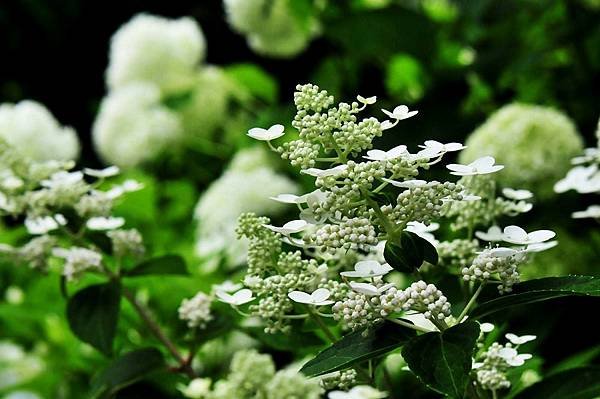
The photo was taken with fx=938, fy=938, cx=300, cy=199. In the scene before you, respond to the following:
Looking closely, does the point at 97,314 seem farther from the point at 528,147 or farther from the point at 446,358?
the point at 528,147

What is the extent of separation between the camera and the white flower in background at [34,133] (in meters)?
1.70

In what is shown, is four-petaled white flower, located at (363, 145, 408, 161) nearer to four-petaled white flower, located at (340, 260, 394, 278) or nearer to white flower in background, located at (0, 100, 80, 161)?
four-petaled white flower, located at (340, 260, 394, 278)

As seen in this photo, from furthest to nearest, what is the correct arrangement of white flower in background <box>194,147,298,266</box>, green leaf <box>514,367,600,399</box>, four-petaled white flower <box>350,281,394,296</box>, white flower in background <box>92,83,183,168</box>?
white flower in background <box>92,83,183,168</box> → white flower in background <box>194,147,298,266</box> → green leaf <box>514,367,600,399</box> → four-petaled white flower <box>350,281,394,296</box>

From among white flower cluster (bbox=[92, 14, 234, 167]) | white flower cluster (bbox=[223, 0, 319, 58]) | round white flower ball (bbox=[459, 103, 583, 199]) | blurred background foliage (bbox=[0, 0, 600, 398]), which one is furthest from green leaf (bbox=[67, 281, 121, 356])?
white flower cluster (bbox=[92, 14, 234, 167])

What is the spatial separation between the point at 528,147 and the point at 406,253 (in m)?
0.72

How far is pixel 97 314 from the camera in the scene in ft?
2.52

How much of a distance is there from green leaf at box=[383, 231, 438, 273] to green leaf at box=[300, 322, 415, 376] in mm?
32

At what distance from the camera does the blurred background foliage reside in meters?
1.16

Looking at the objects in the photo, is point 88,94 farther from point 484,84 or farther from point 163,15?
point 484,84

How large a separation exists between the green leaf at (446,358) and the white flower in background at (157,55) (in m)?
1.51

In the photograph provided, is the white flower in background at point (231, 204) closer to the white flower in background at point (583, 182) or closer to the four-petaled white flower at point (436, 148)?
the white flower in background at point (583, 182)

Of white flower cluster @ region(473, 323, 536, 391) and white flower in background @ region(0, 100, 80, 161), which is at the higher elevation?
white flower cluster @ region(473, 323, 536, 391)

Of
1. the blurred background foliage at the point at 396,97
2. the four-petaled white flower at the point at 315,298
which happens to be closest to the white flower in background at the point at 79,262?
the blurred background foliage at the point at 396,97

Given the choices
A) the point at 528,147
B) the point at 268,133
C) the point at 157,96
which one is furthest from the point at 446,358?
the point at 157,96
